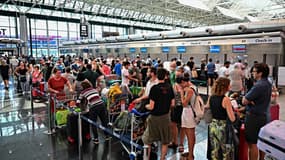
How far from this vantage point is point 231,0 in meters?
19.4

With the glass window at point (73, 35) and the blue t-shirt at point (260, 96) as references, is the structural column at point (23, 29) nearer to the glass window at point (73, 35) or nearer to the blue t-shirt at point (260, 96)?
the glass window at point (73, 35)

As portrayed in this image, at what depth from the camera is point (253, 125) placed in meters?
2.71

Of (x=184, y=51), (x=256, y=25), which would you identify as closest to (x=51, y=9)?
(x=184, y=51)

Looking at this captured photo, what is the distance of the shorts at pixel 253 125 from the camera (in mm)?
2677

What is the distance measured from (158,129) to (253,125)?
1.21m

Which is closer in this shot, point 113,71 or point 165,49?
point 113,71

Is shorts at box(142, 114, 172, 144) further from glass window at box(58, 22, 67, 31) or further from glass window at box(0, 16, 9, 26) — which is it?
glass window at box(58, 22, 67, 31)

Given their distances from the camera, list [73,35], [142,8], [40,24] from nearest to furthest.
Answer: [142,8], [40,24], [73,35]

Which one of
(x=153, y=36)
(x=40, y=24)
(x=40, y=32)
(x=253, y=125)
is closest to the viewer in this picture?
(x=253, y=125)

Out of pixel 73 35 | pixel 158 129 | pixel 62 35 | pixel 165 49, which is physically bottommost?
pixel 158 129

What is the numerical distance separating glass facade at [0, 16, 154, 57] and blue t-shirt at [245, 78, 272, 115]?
22644mm

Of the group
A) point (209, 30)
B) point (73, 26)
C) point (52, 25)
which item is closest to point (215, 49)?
point (209, 30)

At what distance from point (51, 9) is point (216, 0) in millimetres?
16238

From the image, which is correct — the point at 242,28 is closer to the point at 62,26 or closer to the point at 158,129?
the point at 158,129
